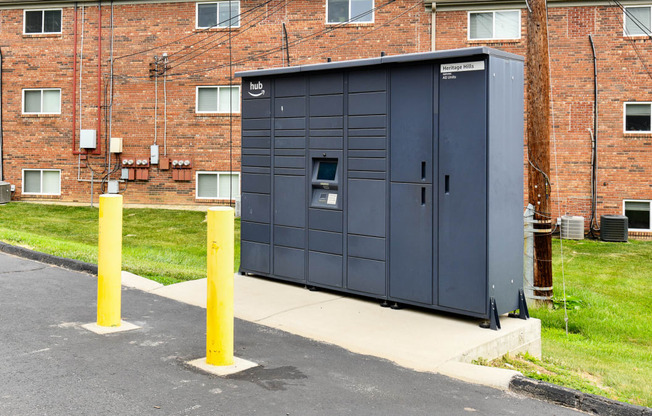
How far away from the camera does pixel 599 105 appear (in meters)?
20.5

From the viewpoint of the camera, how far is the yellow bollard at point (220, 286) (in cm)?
551

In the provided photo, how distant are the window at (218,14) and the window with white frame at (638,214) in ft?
45.1

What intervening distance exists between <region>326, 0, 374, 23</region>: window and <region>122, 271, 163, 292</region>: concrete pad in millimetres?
14920

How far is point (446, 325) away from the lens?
7.11 metres

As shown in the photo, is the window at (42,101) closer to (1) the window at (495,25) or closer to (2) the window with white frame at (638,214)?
(1) the window at (495,25)

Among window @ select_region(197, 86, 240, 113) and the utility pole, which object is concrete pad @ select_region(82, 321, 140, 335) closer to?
the utility pole

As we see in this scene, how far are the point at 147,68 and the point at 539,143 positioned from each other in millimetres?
16704

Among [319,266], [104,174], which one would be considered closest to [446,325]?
[319,266]

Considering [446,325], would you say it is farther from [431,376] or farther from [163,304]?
[163,304]

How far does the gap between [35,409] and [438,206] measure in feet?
14.6

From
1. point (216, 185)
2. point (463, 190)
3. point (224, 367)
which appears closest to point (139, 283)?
point (224, 367)

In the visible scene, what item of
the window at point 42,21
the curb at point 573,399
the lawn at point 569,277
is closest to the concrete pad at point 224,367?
the curb at point 573,399

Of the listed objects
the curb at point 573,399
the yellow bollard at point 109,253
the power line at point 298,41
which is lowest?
the curb at point 573,399

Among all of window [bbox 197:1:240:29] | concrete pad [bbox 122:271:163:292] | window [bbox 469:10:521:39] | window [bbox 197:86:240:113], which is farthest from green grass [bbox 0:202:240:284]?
window [bbox 469:10:521:39]
